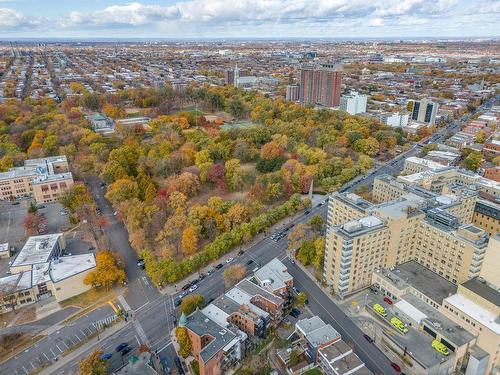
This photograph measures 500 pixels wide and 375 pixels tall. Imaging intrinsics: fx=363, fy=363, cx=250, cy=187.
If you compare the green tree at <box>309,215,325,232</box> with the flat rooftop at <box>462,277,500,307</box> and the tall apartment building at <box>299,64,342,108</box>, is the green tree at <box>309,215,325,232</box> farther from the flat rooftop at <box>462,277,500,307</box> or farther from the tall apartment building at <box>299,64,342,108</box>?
the tall apartment building at <box>299,64,342,108</box>

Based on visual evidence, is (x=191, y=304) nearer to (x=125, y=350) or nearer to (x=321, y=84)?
(x=125, y=350)

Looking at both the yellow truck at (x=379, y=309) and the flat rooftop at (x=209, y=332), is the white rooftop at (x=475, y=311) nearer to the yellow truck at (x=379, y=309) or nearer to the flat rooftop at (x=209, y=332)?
the yellow truck at (x=379, y=309)

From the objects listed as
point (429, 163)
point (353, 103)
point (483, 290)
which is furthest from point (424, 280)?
point (353, 103)

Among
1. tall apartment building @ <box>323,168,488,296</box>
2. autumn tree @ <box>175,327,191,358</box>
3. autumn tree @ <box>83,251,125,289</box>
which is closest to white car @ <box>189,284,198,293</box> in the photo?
autumn tree @ <box>83,251,125,289</box>

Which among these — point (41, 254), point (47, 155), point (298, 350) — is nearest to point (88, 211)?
point (41, 254)

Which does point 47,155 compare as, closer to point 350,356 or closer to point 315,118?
point 315,118

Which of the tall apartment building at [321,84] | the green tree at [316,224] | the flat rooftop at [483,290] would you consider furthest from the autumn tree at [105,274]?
the tall apartment building at [321,84]
